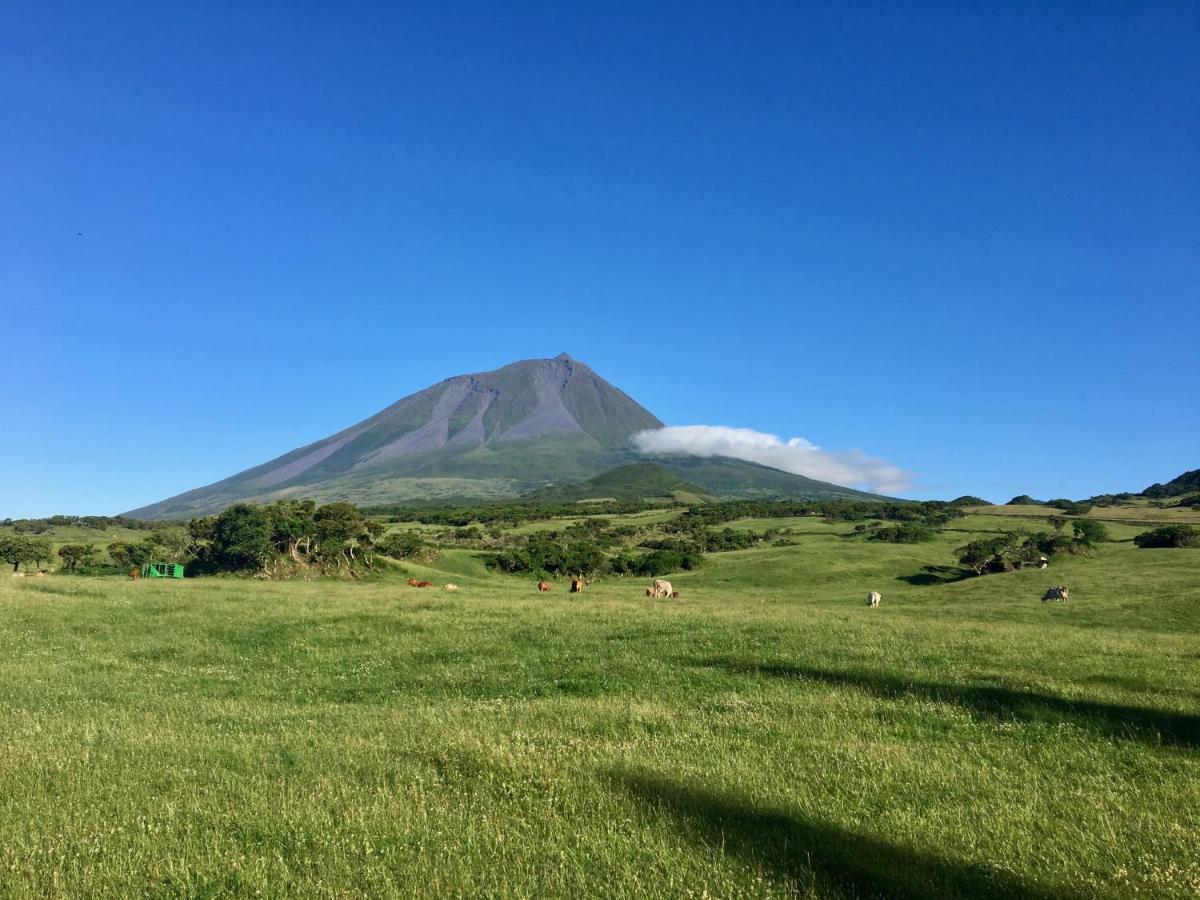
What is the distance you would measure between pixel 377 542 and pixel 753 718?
87955mm

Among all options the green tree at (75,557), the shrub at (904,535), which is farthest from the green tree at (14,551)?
the shrub at (904,535)

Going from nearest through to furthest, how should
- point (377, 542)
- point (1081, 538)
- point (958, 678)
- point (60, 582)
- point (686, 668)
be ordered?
point (958, 678) < point (686, 668) < point (60, 582) < point (1081, 538) < point (377, 542)

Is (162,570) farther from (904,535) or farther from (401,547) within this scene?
(904,535)

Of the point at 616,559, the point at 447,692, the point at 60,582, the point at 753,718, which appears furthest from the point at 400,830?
the point at 616,559

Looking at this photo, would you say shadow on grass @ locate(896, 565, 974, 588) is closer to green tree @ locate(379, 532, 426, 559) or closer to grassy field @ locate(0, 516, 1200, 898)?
grassy field @ locate(0, 516, 1200, 898)

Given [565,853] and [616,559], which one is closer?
[565,853]

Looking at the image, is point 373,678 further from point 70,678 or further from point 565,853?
point 565,853

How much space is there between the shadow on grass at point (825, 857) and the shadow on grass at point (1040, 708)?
696 centimetres

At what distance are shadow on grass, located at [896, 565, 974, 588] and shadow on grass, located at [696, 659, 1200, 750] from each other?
210 feet

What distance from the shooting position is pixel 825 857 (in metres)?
6.75

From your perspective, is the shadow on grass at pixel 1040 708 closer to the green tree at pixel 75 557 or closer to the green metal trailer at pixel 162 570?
the green metal trailer at pixel 162 570

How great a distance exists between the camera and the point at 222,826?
302 inches

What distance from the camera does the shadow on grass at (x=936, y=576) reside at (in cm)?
7581

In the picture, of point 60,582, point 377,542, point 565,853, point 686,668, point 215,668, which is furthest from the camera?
point 377,542
